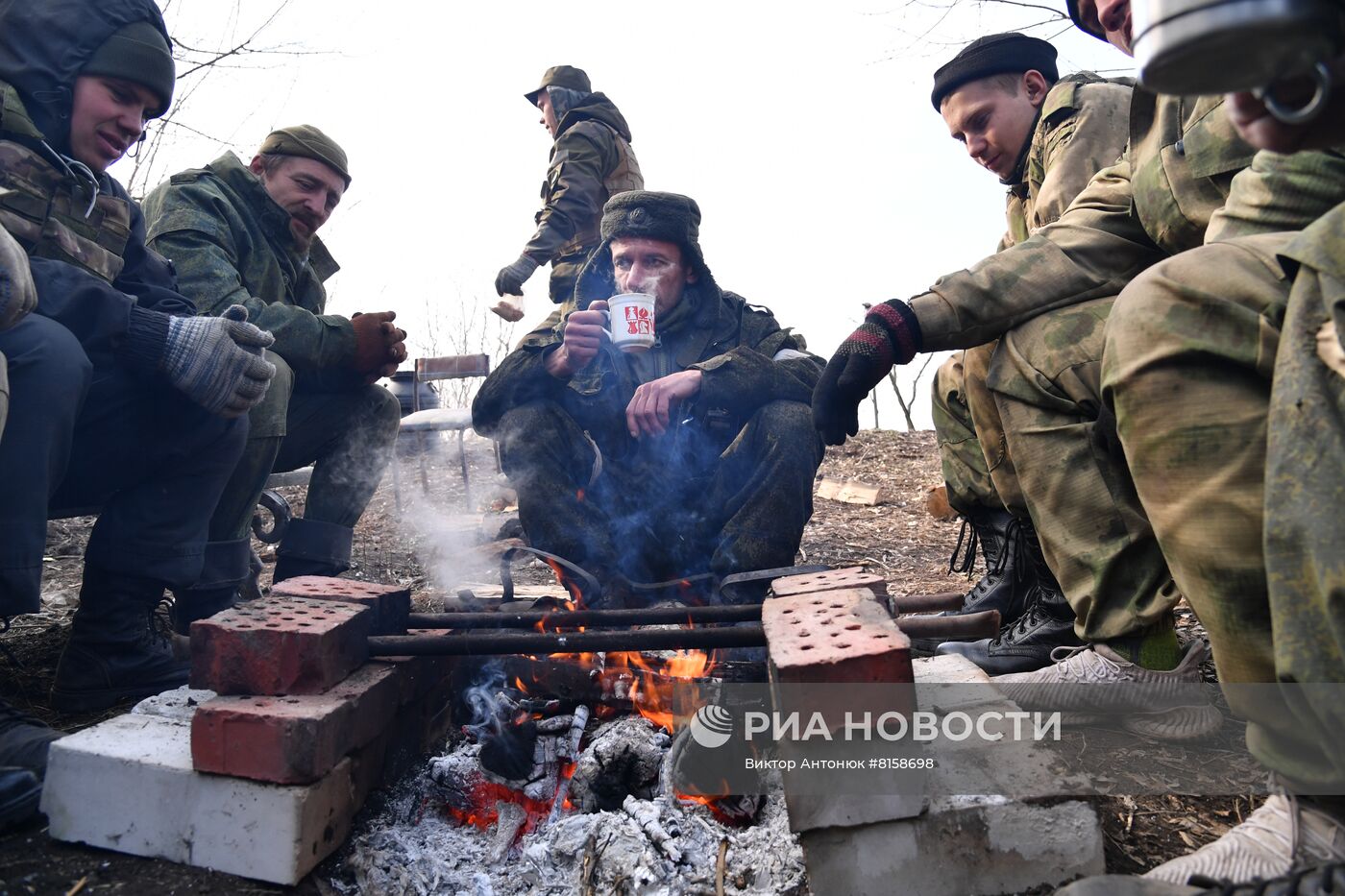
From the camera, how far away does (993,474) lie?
2.40m

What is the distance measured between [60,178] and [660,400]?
1896 millimetres

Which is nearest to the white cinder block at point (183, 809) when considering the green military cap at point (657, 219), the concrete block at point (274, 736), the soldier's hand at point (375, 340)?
the concrete block at point (274, 736)

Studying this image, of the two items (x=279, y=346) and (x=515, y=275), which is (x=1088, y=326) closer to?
(x=279, y=346)

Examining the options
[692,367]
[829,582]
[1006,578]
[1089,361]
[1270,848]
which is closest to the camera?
[1270,848]

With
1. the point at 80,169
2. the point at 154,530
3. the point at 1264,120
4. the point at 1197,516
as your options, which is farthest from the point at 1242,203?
the point at 80,169

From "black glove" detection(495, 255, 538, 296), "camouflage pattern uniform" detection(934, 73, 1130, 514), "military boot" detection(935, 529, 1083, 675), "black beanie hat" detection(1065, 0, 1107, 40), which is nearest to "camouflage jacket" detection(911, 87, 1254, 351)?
"camouflage pattern uniform" detection(934, 73, 1130, 514)

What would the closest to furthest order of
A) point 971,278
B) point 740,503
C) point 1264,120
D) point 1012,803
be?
point 1264,120, point 1012,803, point 971,278, point 740,503

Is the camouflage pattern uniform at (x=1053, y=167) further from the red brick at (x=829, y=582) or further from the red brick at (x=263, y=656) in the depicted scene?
the red brick at (x=263, y=656)

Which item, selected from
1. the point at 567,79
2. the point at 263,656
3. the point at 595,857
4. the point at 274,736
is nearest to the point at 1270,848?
the point at 595,857

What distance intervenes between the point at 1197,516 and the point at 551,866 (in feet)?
4.05

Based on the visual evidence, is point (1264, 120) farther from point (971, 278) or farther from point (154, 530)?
point (154, 530)

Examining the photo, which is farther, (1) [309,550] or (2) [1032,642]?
(1) [309,550]

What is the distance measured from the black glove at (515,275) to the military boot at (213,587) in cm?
314

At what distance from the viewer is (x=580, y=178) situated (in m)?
5.47
